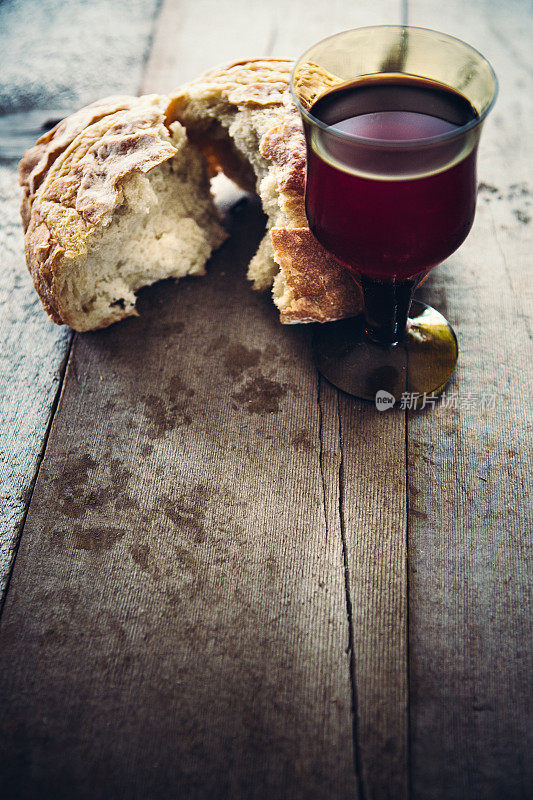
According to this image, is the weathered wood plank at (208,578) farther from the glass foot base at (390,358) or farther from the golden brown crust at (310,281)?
the golden brown crust at (310,281)

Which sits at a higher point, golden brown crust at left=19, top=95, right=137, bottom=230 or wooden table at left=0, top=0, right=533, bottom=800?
golden brown crust at left=19, top=95, right=137, bottom=230

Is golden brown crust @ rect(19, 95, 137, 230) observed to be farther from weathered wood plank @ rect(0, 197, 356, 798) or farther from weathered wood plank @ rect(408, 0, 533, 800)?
weathered wood plank @ rect(408, 0, 533, 800)

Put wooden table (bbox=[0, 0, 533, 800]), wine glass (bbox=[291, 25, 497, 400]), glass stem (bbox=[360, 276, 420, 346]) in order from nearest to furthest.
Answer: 1. wine glass (bbox=[291, 25, 497, 400])
2. wooden table (bbox=[0, 0, 533, 800])
3. glass stem (bbox=[360, 276, 420, 346])

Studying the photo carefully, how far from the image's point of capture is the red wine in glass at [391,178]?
3.00ft

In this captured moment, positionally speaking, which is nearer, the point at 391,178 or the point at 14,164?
the point at 391,178

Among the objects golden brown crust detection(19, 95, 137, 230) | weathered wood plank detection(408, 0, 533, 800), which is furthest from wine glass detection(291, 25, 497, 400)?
golden brown crust detection(19, 95, 137, 230)

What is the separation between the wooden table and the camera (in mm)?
1021

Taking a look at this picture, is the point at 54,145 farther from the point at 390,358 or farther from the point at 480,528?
the point at 480,528

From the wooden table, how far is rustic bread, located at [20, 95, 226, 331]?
→ 0.32ft

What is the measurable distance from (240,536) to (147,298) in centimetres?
71

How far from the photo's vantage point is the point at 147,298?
157cm

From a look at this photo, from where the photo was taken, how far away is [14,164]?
74.2 inches

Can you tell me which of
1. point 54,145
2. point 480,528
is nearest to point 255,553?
point 480,528

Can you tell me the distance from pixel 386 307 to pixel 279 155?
401mm
